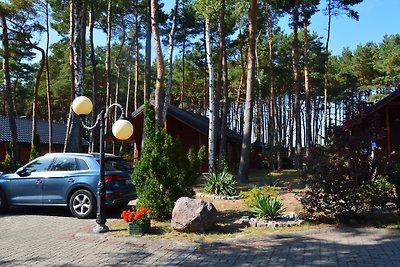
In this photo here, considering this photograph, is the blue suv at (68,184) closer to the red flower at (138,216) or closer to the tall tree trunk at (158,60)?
the red flower at (138,216)

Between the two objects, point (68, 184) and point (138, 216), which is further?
point (68, 184)

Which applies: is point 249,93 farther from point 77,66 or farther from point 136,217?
point 136,217

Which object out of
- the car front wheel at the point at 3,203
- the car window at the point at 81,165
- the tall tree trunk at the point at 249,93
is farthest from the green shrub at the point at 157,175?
the tall tree trunk at the point at 249,93

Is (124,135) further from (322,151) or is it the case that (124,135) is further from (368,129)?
(368,129)

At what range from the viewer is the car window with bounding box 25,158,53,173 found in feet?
32.0

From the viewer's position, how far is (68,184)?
9219 millimetres

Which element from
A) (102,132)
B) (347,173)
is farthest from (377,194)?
(102,132)

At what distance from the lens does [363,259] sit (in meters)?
5.78

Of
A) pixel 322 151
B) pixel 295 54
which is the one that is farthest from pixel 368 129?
pixel 295 54

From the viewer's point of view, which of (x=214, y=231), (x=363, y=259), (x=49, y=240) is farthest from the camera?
(x=214, y=231)

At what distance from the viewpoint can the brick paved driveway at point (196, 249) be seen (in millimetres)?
5781

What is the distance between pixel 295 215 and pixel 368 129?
2.50 m

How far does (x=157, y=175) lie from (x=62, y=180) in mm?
2458

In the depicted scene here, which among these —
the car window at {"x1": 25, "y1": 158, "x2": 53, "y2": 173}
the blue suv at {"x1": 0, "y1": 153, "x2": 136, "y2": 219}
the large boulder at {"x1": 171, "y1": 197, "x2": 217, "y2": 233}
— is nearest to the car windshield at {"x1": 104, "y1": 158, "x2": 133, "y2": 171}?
the blue suv at {"x1": 0, "y1": 153, "x2": 136, "y2": 219}
